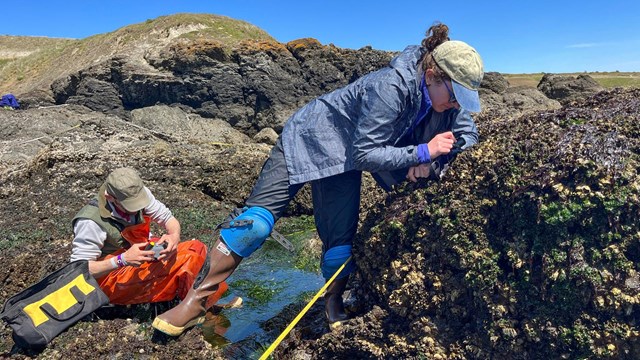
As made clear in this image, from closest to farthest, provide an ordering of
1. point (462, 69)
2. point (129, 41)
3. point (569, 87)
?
point (462, 69)
point (569, 87)
point (129, 41)

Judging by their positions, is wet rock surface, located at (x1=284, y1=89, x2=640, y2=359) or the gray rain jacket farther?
the gray rain jacket

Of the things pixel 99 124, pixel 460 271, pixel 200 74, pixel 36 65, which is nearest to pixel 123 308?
pixel 460 271

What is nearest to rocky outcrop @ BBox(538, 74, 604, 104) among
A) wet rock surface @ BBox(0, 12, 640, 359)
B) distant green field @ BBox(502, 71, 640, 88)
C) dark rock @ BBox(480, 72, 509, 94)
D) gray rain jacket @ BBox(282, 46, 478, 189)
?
dark rock @ BBox(480, 72, 509, 94)

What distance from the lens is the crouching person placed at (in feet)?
12.8

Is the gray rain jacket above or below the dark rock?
below

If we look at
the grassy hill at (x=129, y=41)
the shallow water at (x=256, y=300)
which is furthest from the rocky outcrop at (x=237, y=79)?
the shallow water at (x=256, y=300)

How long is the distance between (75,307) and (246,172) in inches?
193

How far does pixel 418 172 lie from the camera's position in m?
3.62

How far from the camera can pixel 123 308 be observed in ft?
14.1

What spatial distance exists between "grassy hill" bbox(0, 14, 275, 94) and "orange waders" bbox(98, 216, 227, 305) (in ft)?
78.6

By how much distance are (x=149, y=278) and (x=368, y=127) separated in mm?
2245

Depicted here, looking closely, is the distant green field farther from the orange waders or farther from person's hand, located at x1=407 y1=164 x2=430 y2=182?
the orange waders

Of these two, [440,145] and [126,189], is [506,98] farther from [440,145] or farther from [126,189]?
[126,189]

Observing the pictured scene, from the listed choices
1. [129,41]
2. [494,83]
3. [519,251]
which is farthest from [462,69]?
[129,41]
